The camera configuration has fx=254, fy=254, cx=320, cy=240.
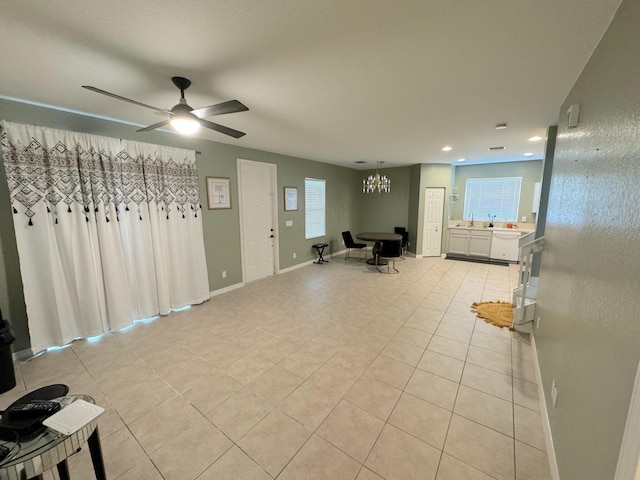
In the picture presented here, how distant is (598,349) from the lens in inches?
41.6

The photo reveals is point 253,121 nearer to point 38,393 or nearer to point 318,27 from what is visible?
point 318,27

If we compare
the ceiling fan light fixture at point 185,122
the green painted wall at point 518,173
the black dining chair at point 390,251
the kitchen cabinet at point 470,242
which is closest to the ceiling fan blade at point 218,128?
the ceiling fan light fixture at point 185,122

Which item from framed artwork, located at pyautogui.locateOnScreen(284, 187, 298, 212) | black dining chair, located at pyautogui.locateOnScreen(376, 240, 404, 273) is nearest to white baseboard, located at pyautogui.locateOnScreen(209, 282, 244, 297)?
framed artwork, located at pyautogui.locateOnScreen(284, 187, 298, 212)

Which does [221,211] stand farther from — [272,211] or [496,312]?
[496,312]

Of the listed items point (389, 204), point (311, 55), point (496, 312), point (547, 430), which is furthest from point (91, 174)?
point (389, 204)

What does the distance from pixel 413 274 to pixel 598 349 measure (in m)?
4.42

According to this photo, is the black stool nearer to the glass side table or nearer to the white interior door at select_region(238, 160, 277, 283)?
the white interior door at select_region(238, 160, 277, 283)

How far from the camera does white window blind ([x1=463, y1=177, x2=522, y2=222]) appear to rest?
20.9 feet

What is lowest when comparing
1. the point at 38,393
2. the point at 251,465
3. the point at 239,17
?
the point at 251,465

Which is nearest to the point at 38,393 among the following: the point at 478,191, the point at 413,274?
the point at 413,274

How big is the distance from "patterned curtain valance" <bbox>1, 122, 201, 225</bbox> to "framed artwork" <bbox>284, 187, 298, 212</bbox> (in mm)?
2021

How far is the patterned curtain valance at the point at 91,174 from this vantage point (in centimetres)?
242

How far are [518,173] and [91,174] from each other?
26.9 feet

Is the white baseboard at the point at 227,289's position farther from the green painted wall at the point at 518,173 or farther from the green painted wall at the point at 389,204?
the green painted wall at the point at 518,173
